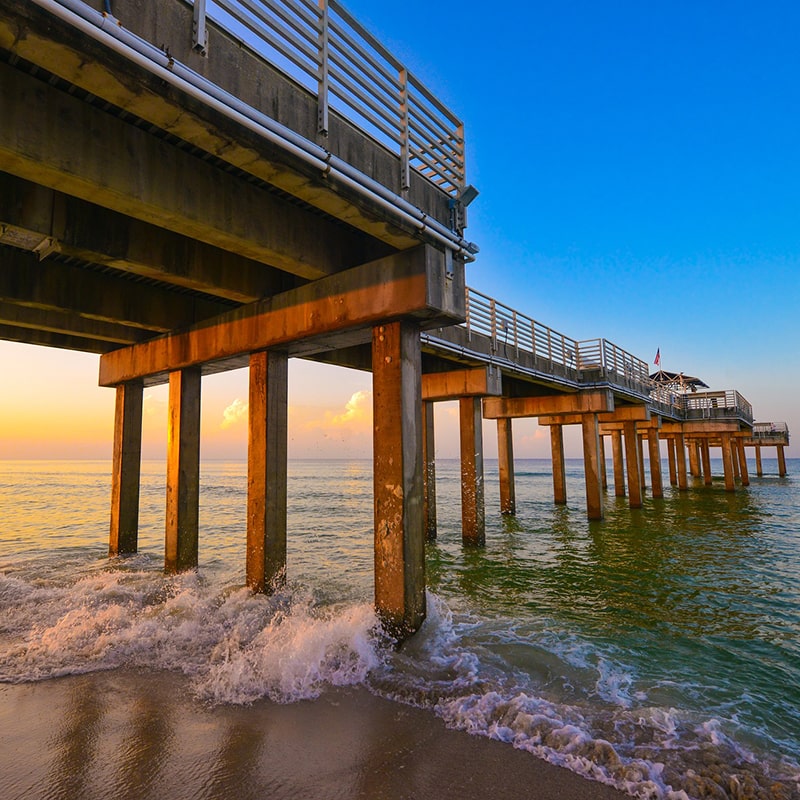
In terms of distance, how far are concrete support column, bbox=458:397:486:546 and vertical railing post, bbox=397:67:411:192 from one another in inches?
388

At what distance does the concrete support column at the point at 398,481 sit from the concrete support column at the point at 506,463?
627 inches

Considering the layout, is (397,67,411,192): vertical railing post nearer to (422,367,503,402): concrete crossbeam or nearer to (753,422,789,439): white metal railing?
(422,367,503,402): concrete crossbeam

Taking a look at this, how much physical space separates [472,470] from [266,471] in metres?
7.98

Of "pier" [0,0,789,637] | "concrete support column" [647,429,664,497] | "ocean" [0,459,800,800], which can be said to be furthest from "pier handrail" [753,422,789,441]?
"pier" [0,0,789,637]

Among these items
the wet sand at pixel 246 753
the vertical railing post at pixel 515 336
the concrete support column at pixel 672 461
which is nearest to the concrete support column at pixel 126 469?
the wet sand at pixel 246 753

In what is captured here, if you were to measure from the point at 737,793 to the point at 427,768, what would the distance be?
7.77 feet

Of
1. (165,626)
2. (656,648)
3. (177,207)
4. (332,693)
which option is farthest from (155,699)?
(656,648)

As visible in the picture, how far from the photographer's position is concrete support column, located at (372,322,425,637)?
261 inches

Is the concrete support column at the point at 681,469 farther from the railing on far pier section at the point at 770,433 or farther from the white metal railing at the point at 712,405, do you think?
the railing on far pier section at the point at 770,433

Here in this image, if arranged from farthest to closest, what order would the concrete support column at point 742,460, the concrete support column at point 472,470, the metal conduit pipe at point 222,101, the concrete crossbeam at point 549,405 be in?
the concrete support column at point 742,460, the concrete crossbeam at point 549,405, the concrete support column at point 472,470, the metal conduit pipe at point 222,101

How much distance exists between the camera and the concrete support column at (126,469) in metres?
12.5

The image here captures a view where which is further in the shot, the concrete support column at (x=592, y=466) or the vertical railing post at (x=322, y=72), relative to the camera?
the concrete support column at (x=592, y=466)

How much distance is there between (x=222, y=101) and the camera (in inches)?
162

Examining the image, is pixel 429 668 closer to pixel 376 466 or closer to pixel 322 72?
pixel 376 466
